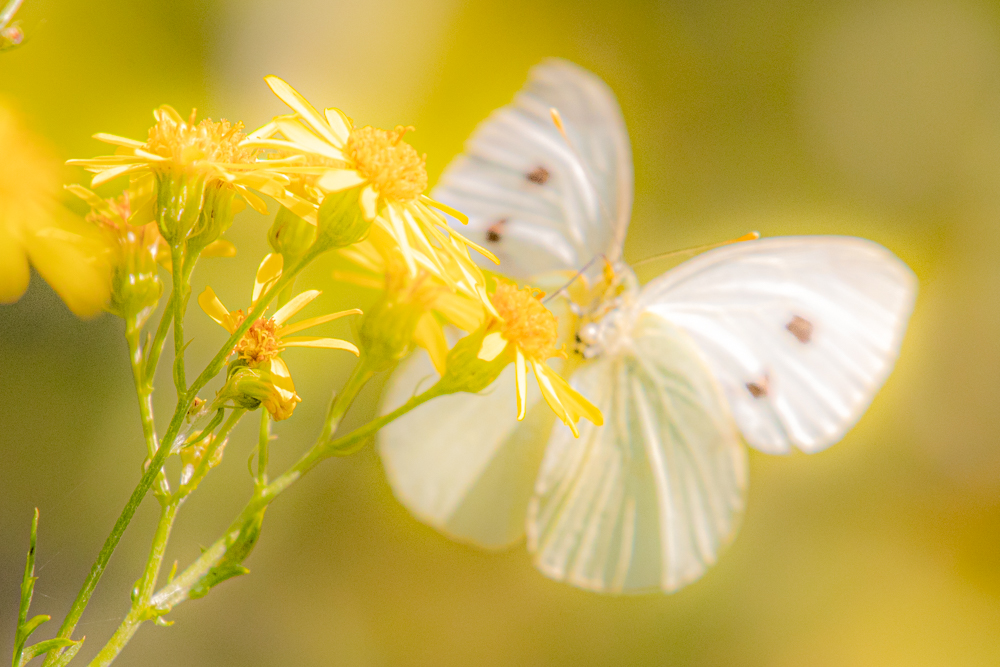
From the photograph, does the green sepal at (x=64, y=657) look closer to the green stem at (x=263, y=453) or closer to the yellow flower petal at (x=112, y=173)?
the green stem at (x=263, y=453)

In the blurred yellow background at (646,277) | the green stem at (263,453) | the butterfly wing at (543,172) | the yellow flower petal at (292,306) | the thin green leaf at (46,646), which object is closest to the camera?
the thin green leaf at (46,646)

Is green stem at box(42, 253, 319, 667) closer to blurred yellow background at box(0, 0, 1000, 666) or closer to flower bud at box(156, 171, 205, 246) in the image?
flower bud at box(156, 171, 205, 246)

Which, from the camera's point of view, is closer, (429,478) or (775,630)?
(429,478)

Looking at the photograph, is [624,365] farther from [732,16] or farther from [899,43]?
[899,43]

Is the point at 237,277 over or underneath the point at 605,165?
underneath

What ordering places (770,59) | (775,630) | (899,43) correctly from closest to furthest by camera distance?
(775,630) → (770,59) → (899,43)

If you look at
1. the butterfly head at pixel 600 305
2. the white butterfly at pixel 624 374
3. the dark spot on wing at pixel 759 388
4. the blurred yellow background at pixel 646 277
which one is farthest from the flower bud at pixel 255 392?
the dark spot on wing at pixel 759 388

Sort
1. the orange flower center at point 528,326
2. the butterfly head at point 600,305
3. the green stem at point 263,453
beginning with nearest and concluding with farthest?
the green stem at point 263,453 < the orange flower center at point 528,326 < the butterfly head at point 600,305

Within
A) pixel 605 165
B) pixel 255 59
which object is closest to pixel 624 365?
pixel 605 165
